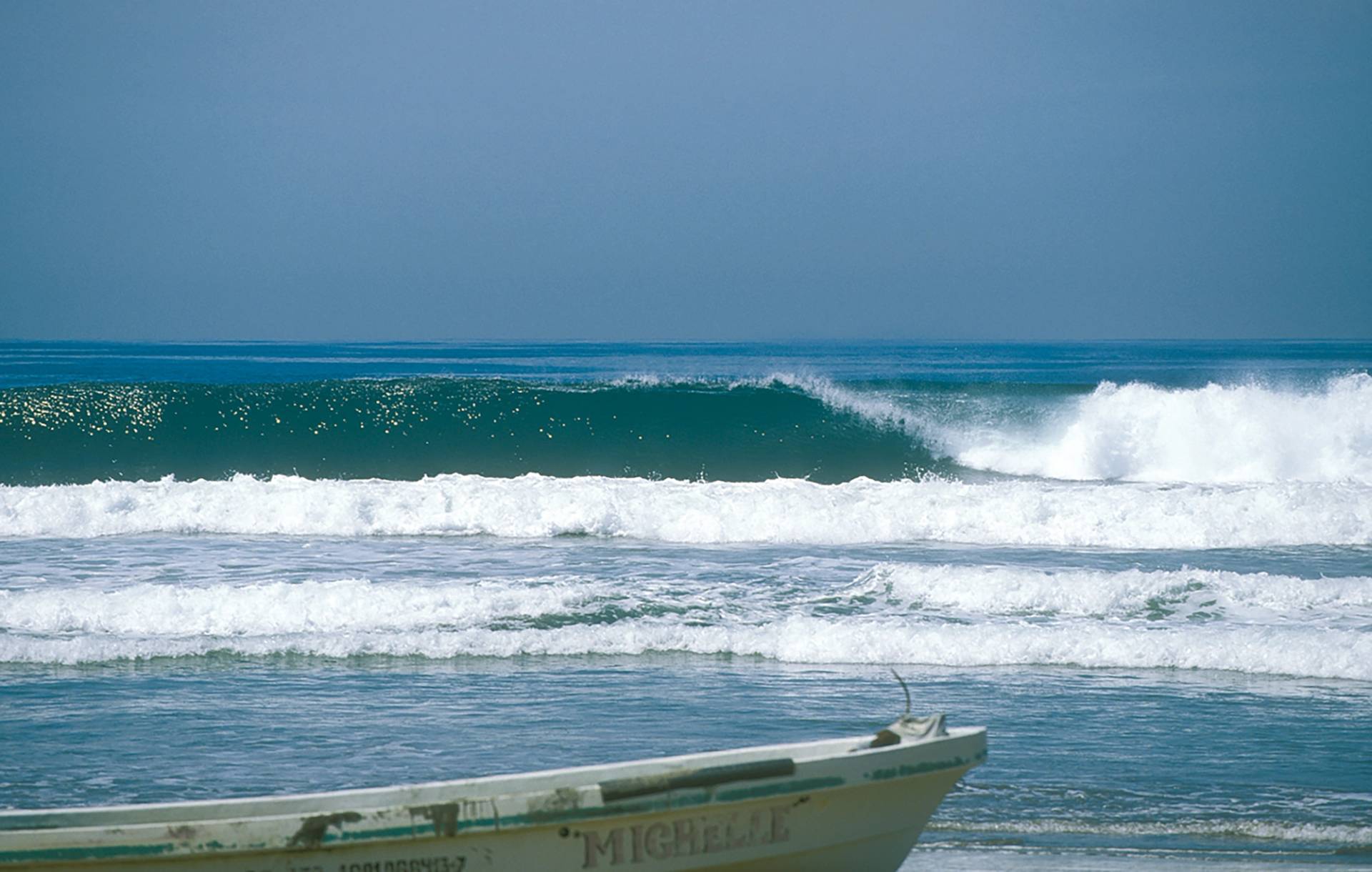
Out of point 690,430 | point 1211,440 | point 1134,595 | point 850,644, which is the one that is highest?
point 1211,440

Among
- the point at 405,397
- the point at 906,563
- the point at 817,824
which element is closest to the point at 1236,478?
the point at 906,563

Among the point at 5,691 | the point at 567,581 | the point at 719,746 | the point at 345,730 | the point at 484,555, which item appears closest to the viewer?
the point at 719,746

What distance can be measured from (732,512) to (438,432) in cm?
1042

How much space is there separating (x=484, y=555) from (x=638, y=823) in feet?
30.2

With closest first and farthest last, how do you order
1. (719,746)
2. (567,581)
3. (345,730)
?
(719,746) < (345,730) < (567,581)

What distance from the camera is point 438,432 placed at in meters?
22.7

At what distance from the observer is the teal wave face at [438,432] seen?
21.1 meters

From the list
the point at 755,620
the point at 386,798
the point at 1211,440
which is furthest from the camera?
the point at 1211,440

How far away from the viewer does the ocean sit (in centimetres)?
581

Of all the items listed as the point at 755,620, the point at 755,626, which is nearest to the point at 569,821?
the point at 755,626

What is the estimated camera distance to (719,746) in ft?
20.2

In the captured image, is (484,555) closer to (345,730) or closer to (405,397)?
(345,730)

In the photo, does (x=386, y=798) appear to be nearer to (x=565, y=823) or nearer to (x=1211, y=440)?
(x=565, y=823)

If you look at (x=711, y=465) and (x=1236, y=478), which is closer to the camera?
(x=1236, y=478)
